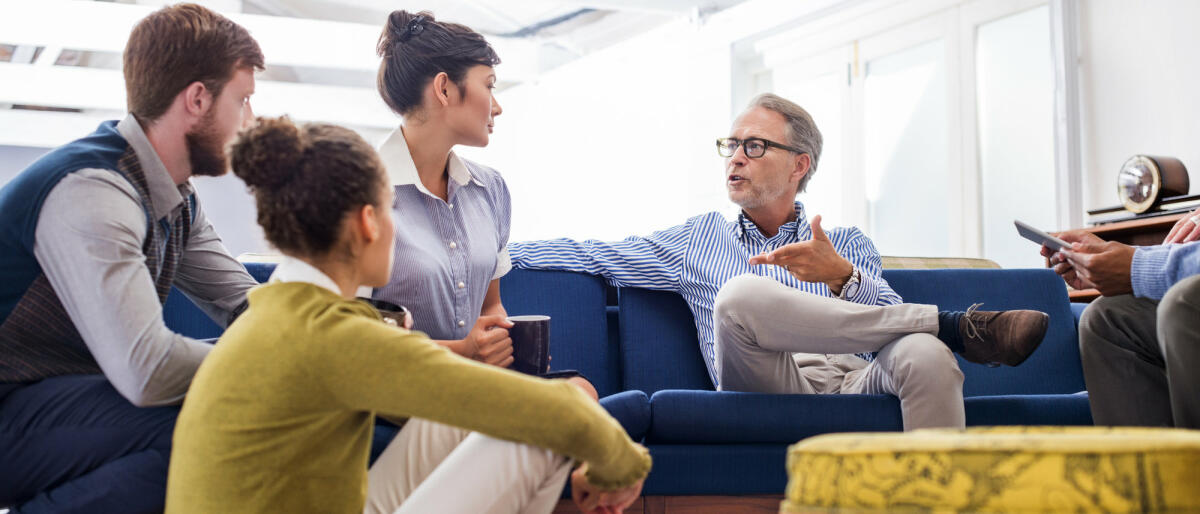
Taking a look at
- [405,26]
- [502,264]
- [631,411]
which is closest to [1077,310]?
[631,411]

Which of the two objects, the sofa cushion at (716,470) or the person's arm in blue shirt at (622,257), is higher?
the person's arm in blue shirt at (622,257)

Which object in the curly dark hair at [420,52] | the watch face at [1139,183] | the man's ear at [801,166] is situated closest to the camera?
the curly dark hair at [420,52]

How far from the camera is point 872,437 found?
1070 mm

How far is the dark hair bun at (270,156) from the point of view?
3.70 ft

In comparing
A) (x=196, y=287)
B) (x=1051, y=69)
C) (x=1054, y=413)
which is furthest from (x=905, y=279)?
(x=1051, y=69)

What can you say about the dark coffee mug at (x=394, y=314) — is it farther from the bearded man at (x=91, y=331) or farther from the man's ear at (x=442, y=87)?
the man's ear at (x=442, y=87)

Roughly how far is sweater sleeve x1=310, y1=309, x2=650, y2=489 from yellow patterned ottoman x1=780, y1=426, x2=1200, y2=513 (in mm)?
269

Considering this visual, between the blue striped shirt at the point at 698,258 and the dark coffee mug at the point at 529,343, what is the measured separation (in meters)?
0.70

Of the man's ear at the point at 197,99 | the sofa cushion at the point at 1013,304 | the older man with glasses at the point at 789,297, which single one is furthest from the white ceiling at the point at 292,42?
the man's ear at the point at 197,99

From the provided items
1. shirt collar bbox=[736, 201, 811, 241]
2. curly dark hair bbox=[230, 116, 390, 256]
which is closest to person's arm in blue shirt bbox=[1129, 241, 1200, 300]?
shirt collar bbox=[736, 201, 811, 241]

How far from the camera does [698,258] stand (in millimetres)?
2369

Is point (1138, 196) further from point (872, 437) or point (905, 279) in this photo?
point (872, 437)

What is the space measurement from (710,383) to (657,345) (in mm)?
170

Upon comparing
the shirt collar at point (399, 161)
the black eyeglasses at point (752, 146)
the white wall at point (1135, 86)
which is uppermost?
the white wall at point (1135, 86)
